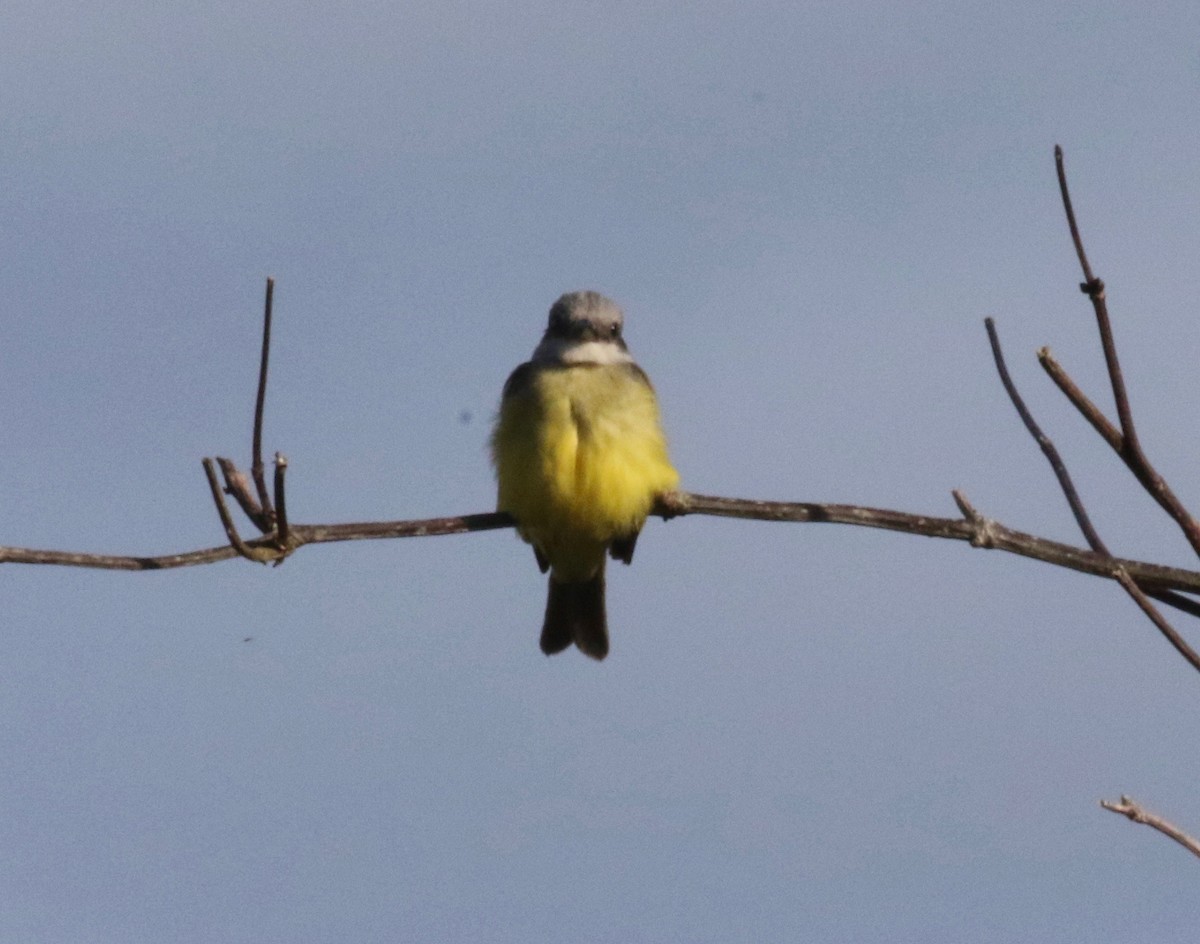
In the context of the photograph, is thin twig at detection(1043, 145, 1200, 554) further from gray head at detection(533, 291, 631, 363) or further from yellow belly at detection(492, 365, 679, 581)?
gray head at detection(533, 291, 631, 363)

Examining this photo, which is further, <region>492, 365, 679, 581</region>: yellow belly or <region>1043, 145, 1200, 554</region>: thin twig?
<region>492, 365, 679, 581</region>: yellow belly

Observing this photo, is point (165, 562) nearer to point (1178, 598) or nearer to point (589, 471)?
point (1178, 598)

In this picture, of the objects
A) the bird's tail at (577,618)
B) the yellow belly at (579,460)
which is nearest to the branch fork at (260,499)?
the yellow belly at (579,460)

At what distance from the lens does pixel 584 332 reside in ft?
24.6

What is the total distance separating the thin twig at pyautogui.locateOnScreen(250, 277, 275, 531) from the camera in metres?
3.48

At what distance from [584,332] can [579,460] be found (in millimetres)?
1069

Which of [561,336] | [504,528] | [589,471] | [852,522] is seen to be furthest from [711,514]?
[561,336]

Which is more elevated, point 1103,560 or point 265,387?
point 265,387

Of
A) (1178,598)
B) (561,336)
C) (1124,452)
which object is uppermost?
(561,336)

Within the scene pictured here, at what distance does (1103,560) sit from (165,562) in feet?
5.69

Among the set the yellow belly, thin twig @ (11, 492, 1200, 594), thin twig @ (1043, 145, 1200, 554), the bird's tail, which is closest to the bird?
the yellow belly

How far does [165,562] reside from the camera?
3295mm

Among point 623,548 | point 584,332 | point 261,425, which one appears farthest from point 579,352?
point 261,425

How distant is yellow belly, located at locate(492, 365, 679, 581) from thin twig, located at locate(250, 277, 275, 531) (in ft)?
8.71
